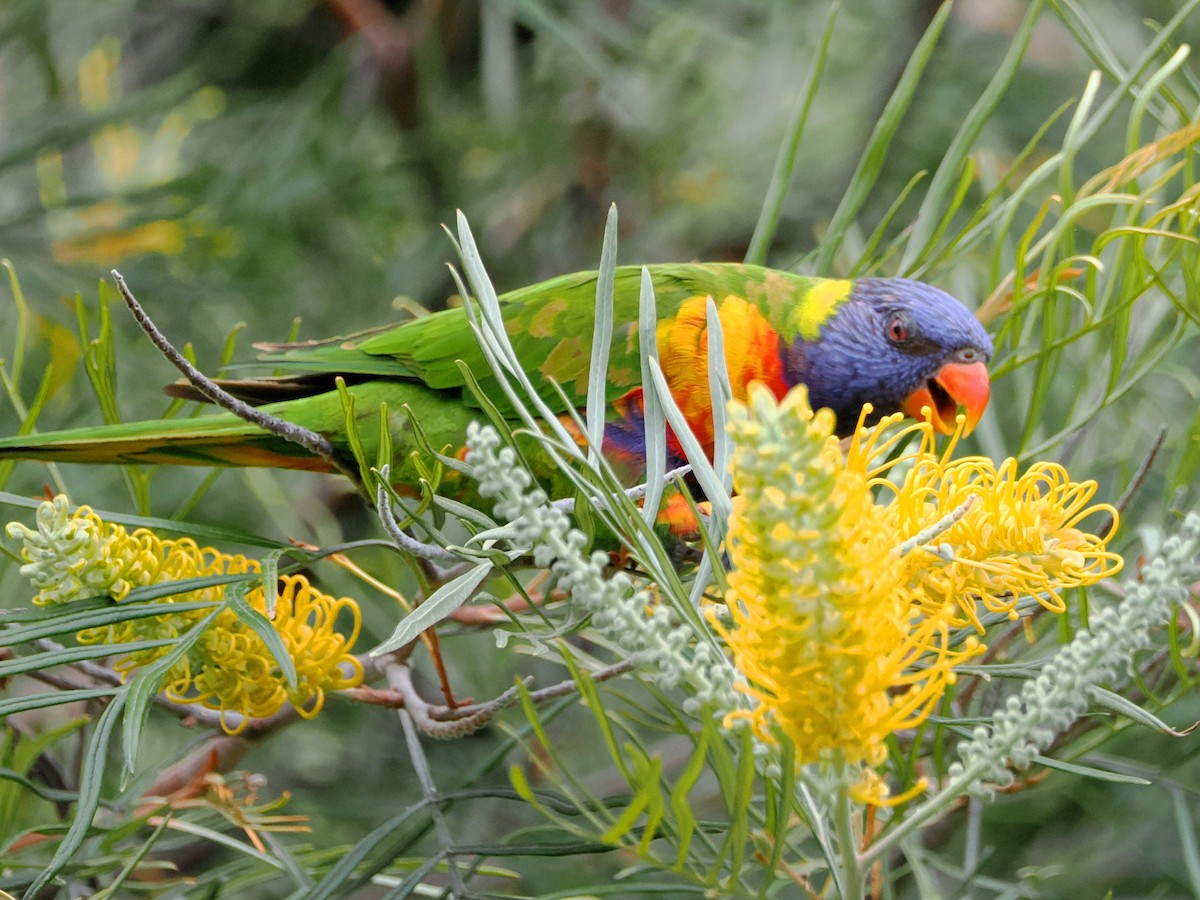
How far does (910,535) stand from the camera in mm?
617

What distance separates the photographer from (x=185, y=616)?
2.48 ft

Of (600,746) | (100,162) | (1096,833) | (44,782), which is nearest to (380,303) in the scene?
(100,162)

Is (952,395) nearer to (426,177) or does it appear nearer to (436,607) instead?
(436,607)

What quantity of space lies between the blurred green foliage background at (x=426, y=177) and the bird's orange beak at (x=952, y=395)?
94mm

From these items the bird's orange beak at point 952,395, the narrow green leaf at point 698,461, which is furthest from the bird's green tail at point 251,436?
the bird's orange beak at point 952,395

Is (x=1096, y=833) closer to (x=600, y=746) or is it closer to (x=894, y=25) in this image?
(x=600, y=746)

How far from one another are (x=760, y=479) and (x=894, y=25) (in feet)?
6.63

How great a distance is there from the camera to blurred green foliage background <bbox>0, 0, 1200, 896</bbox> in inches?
62.3

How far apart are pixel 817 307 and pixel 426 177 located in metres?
1.04

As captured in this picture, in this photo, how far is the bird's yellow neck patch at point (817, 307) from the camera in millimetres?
1354

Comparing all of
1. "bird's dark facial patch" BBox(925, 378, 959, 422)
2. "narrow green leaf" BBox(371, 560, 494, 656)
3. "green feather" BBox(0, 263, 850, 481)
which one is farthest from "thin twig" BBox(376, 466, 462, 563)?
"bird's dark facial patch" BBox(925, 378, 959, 422)

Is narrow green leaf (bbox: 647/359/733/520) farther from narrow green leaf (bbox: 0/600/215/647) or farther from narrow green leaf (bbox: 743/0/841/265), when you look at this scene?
narrow green leaf (bbox: 743/0/841/265)

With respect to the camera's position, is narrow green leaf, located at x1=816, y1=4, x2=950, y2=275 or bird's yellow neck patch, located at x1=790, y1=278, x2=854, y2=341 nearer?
narrow green leaf, located at x1=816, y1=4, x2=950, y2=275

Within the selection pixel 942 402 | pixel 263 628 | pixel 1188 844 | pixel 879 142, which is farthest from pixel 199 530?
pixel 942 402
